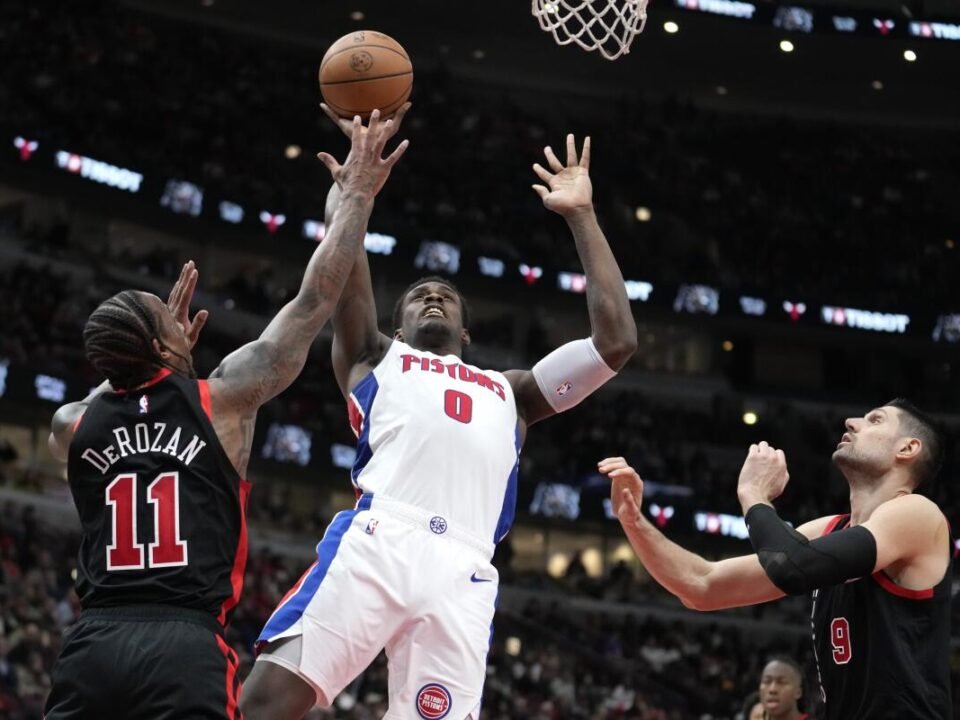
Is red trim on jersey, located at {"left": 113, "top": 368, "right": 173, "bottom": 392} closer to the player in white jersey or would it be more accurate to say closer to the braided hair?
the braided hair

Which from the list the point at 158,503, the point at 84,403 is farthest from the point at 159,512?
the point at 84,403

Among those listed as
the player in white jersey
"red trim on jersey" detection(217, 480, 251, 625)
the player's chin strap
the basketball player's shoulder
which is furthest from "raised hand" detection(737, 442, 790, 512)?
"red trim on jersey" detection(217, 480, 251, 625)

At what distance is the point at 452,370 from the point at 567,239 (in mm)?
25100

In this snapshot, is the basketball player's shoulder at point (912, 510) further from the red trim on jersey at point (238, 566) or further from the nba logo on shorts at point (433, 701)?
the red trim on jersey at point (238, 566)

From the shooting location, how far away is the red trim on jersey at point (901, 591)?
4.94 meters

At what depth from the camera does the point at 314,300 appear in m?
4.76

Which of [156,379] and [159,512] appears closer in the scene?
[159,512]

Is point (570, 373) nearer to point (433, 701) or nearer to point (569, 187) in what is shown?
point (569, 187)

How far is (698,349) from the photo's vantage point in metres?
32.7

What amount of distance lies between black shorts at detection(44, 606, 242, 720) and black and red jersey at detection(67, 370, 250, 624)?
7 centimetres

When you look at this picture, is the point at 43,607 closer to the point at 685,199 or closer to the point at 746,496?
the point at 746,496

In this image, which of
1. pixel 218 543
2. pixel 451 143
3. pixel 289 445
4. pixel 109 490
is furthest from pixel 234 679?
pixel 451 143

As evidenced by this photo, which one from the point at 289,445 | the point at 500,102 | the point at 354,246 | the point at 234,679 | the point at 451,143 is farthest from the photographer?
the point at 500,102

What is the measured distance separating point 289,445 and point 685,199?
38.5ft
